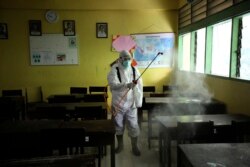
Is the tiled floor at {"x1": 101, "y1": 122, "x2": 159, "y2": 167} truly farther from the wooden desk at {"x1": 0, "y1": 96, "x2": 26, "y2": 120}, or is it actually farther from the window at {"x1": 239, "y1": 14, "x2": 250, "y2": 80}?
the wooden desk at {"x1": 0, "y1": 96, "x2": 26, "y2": 120}

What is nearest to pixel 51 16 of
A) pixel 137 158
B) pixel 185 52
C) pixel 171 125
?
pixel 185 52

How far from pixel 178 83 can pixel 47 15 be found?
147 inches

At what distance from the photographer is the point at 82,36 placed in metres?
6.62

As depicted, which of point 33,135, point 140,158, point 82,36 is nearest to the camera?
point 33,135

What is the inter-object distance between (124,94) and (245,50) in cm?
181

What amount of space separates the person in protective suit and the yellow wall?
303cm

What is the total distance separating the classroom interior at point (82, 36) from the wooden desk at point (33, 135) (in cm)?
373

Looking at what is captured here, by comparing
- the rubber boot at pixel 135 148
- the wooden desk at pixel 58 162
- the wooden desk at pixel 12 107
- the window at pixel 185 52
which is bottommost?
the rubber boot at pixel 135 148

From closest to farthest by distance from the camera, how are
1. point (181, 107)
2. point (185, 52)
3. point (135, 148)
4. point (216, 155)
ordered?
point (216, 155) → point (135, 148) → point (181, 107) → point (185, 52)

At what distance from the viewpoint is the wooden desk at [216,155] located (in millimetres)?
1599

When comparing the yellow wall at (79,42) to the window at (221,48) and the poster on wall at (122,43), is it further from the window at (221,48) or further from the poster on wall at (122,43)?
the window at (221,48)

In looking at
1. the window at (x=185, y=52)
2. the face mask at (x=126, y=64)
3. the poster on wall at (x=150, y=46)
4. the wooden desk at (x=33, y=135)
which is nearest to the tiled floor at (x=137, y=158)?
the wooden desk at (x=33, y=135)

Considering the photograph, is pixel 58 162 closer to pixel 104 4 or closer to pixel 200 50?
pixel 200 50

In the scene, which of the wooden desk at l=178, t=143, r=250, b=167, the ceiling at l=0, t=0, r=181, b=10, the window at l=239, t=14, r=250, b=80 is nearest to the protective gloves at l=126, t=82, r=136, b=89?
the window at l=239, t=14, r=250, b=80
